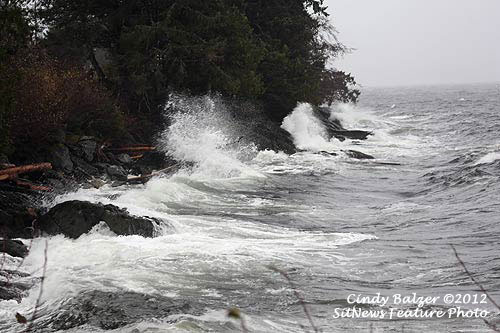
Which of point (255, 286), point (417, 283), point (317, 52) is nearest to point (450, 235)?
point (417, 283)

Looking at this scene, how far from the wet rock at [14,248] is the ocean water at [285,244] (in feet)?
0.50

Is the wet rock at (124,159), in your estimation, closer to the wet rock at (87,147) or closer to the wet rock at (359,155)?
the wet rock at (87,147)

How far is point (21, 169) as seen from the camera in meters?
13.8

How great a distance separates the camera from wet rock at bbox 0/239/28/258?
10039mm

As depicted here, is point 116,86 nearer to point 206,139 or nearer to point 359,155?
point 206,139

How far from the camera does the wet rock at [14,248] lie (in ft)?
32.9

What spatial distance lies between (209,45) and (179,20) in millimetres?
1871

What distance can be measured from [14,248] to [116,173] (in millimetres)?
7681

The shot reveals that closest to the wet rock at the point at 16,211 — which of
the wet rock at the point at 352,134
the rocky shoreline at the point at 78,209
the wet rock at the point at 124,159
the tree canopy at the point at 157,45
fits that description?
the rocky shoreline at the point at 78,209

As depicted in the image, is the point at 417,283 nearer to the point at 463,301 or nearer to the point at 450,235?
the point at 463,301

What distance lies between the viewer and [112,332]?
23.3 feet

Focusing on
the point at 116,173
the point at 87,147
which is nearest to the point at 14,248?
the point at 116,173

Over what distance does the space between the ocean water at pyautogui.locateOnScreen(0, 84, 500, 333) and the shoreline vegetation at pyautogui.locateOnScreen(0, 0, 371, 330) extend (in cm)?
79

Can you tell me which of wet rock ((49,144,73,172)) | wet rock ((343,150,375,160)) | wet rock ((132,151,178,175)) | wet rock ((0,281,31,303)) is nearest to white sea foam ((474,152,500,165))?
wet rock ((343,150,375,160))
